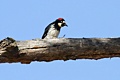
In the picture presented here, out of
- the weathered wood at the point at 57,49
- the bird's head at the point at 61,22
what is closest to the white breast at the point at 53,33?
the bird's head at the point at 61,22

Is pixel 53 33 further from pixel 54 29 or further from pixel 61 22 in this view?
pixel 61 22

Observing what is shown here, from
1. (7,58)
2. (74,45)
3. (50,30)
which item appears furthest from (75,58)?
(50,30)

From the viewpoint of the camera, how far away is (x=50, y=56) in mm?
3871

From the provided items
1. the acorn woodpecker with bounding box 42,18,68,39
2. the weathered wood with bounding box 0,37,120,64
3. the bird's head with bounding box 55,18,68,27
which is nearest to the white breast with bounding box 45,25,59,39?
the acorn woodpecker with bounding box 42,18,68,39

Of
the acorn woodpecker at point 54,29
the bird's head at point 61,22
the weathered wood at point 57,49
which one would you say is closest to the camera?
the weathered wood at point 57,49

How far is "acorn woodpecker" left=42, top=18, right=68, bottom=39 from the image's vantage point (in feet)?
25.7

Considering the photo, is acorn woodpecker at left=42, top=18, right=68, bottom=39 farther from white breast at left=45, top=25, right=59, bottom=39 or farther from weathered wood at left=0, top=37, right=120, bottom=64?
weathered wood at left=0, top=37, right=120, bottom=64

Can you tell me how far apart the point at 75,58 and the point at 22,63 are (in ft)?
1.77

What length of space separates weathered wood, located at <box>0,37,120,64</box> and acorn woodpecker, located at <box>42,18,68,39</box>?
146 inches

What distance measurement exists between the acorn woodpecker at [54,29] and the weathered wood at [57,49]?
Result: 3710 mm

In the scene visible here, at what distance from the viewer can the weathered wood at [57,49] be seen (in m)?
3.71

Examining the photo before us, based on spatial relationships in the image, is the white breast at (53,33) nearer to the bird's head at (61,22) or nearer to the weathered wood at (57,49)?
the bird's head at (61,22)

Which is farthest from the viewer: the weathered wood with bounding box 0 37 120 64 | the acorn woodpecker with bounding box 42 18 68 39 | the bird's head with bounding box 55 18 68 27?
the bird's head with bounding box 55 18 68 27

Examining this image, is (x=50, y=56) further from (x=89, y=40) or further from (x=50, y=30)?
(x=50, y=30)
